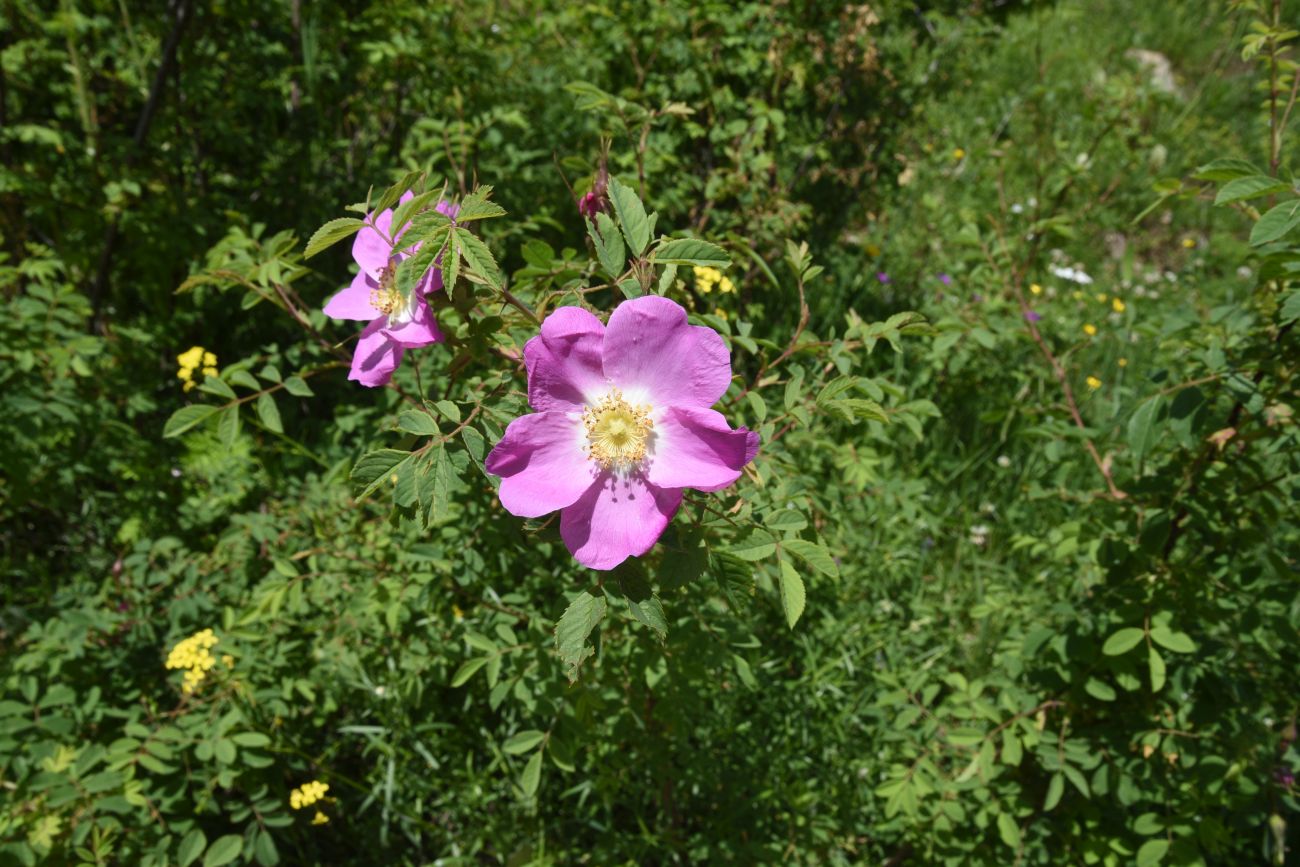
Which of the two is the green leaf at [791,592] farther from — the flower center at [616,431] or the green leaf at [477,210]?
the green leaf at [477,210]

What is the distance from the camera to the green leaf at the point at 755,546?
1164 mm

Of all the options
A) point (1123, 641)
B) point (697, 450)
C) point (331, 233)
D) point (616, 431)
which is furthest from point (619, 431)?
point (1123, 641)

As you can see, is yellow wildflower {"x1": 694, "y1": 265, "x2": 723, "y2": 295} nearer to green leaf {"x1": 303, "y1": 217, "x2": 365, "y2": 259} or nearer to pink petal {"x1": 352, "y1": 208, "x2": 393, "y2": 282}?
pink petal {"x1": 352, "y1": 208, "x2": 393, "y2": 282}

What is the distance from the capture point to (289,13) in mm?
2893

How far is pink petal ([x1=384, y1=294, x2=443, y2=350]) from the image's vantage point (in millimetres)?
1118

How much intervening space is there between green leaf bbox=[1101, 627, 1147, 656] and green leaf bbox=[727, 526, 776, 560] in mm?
879

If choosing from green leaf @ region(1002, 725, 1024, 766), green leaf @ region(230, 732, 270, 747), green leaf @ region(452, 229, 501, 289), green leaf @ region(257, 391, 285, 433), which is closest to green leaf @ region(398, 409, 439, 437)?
green leaf @ region(452, 229, 501, 289)

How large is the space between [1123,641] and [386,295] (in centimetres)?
148

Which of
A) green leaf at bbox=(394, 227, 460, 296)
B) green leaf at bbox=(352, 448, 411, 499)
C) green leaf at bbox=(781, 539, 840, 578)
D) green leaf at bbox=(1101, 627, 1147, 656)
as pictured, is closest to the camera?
green leaf at bbox=(394, 227, 460, 296)

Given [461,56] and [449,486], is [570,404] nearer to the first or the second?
[449,486]

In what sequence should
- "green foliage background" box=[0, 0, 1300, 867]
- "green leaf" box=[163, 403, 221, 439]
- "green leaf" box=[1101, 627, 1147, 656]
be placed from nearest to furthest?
"green leaf" box=[163, 403, 221, 439], "green foliage background" box=[0, 0, 1300, 867], "green leaf" box=[1101, 627, 1147, 656]

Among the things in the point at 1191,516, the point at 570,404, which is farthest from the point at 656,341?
the point at 1191,516

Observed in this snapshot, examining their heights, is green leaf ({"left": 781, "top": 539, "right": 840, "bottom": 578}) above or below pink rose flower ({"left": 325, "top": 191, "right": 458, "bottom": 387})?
below

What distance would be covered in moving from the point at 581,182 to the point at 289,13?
2131mm
